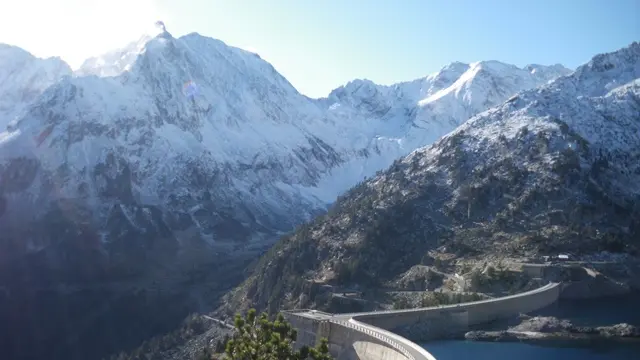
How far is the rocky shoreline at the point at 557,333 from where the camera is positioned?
5059 inches

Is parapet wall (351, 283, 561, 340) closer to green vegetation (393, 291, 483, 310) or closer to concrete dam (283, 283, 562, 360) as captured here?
concrete dam (283, 283, 562, 360)

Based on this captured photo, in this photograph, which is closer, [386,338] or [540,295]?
[386,338]

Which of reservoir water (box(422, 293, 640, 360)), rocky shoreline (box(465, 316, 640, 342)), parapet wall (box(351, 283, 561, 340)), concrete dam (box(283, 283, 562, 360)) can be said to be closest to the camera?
concrete dam (box(283, 283, 562, 360))

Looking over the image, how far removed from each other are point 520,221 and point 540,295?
4660 centimetres

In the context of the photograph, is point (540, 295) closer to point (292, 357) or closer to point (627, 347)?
point (627, 347)

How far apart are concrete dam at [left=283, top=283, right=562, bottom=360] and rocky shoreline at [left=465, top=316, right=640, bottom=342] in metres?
5.68

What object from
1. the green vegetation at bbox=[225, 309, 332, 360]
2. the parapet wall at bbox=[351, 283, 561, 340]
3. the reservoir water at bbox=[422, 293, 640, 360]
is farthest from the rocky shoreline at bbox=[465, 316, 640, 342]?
the green vegetation at bbox=[225, 309, 332, 360]

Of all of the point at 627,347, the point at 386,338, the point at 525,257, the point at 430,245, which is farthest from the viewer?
the point at 430,245

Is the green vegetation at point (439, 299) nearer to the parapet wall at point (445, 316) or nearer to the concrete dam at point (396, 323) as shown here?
the parapet wall at point (445, 316)

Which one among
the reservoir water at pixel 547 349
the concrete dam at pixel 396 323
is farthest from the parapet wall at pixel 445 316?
the reservoir water at pixel 547 349

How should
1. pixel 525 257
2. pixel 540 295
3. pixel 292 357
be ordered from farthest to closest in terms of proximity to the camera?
pixel 525 257 → pixel 540 295 → pixel 292 357

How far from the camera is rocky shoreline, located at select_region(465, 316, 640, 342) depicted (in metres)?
128

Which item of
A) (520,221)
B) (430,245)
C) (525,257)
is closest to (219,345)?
(430,245)

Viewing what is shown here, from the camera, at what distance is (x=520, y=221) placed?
192125 millimetres
